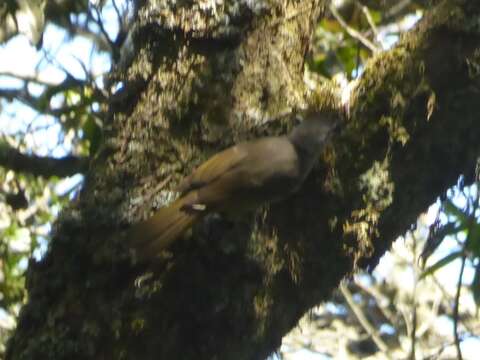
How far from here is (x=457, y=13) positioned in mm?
2189

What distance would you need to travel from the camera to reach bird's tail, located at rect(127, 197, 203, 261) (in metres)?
1.93

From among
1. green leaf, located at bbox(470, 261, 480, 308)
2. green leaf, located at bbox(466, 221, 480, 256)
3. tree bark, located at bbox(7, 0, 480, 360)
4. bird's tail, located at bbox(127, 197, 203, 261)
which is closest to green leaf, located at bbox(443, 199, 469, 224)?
green leaf, located at bbox(466, 221, 480, 256)

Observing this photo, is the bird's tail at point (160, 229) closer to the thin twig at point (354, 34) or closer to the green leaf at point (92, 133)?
the green leaf at point (92, 133)

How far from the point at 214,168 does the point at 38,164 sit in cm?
116

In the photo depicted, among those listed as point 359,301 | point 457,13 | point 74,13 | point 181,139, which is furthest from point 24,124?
point 457,13

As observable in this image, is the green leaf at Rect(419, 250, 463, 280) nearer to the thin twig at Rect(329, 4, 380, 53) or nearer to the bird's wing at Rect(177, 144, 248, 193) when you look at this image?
the thin twig at Rect(329, 4, 380, 53)

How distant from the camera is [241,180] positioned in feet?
7.39

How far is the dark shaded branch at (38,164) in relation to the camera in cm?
309

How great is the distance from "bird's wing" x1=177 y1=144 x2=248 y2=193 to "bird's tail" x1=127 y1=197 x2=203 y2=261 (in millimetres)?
44

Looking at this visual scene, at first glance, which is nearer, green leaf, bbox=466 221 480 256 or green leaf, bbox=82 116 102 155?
green leaf, bbox=466 221 480 256

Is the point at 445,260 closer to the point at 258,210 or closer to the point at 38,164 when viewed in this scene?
the point at 258,210

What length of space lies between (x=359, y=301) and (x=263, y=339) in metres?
2.70

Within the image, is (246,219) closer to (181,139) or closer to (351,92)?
(181,139)

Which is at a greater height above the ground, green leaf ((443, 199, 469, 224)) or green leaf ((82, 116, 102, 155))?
green leaf ((82, 116, 102, 155))
